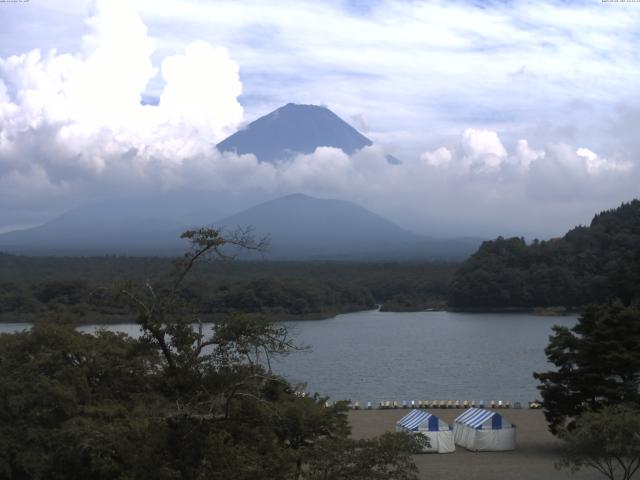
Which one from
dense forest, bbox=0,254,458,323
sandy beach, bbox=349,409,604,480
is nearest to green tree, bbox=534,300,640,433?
sandy beach, bbox=349,409,604,480

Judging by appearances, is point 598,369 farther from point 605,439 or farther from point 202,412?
point 202,412

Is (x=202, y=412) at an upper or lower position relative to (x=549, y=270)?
lower

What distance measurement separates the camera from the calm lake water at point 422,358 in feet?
79.1

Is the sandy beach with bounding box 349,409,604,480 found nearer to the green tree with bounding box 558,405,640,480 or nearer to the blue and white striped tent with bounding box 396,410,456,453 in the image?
the blue and white striped tent with bounding box 396,410,456,453

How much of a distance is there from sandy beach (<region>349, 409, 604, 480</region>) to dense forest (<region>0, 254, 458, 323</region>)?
15505 mm

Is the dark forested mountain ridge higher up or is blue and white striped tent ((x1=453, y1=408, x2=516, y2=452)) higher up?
the dark forested mountain ridge

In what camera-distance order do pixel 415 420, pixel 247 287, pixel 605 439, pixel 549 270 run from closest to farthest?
pixel 605 439 → pixel 415 420 → pixel 247 287 → pixel 549 270

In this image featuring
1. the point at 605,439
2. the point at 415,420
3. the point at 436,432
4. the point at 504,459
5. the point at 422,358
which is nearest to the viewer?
the point at 605,439

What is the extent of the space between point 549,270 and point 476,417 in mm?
39293

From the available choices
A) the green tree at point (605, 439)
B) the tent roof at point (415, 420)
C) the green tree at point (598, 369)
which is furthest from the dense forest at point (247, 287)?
the green tree at point (605, 439)

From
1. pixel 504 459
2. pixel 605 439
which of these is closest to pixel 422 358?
pixel 504 459

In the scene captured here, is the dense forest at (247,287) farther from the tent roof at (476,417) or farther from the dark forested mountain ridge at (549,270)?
the tent roof at (476,417)

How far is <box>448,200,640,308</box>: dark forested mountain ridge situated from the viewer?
52656mm

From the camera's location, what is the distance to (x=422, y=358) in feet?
102
